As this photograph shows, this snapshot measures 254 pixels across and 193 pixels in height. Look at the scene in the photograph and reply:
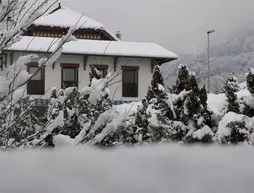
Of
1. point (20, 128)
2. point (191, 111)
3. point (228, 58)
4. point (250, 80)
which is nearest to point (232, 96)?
point (250, 80)

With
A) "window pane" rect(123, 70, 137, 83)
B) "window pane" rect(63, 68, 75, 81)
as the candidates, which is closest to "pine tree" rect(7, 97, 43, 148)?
"window pane" rect(63, 68, 75, 81)

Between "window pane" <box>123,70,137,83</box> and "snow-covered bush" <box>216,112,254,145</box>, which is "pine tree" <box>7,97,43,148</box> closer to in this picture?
"snow-covered bush" <box>216,112,254,145</box>

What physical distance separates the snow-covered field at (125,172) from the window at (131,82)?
23445mm

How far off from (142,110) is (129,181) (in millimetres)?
8268

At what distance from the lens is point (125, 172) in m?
1.03

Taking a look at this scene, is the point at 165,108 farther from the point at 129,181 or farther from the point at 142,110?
the point at 129,181

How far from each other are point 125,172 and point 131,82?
23.8m

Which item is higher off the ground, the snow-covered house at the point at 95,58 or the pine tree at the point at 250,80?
the snow-covered house at the point at 95,58

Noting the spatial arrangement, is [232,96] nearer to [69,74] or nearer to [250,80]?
[250,80]

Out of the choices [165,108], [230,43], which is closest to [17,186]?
[165,108]

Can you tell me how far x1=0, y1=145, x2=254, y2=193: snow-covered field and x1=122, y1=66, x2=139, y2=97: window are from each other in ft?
76.9

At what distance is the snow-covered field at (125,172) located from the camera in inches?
39.0

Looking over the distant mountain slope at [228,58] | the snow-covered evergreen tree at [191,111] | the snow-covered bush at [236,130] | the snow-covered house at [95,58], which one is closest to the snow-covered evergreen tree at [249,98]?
the snow-covered bush at [236,130]

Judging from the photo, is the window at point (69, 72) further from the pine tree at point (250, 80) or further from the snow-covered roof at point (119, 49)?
the pine tree at point (250, 80)
